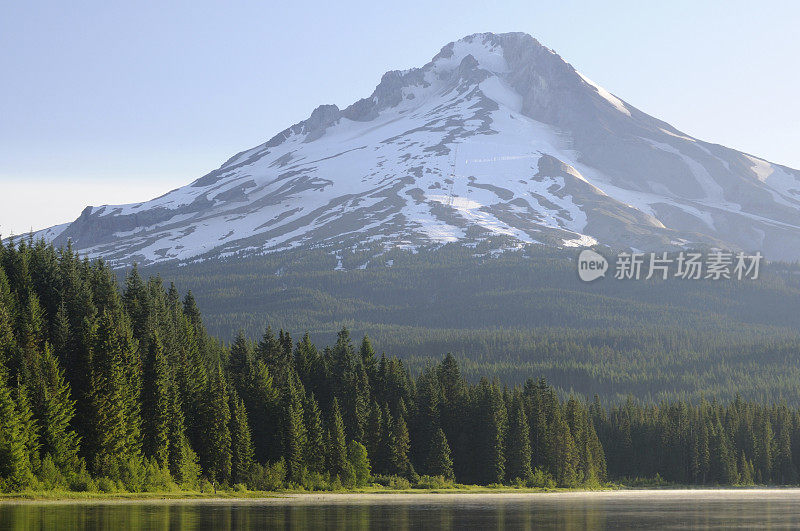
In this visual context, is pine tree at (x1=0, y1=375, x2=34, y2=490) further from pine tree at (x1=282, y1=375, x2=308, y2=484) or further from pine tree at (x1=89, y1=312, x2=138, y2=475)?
pine tree at (x1=282, y1=375, x2=308, y2=484)

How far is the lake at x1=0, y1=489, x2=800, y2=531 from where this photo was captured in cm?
6141

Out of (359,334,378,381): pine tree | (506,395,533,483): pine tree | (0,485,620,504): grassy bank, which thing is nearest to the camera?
(0,485,620,504): grassy bank

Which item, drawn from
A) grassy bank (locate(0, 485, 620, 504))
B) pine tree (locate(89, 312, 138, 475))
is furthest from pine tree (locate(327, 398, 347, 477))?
pine tree (locate(89, 312, 138, 475))

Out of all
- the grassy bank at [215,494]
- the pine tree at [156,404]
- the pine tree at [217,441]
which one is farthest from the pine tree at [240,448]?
the pine tree at [156,404]

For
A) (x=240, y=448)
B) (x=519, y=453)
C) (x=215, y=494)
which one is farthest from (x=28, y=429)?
(x=519, y=453)

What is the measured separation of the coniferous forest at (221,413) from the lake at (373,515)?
889 centimetres

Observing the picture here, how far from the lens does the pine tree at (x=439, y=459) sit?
420ft

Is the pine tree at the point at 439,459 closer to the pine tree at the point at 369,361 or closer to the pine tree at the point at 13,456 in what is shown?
the pine tree at the point at 369,361

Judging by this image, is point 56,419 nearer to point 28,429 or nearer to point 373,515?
point 28,429

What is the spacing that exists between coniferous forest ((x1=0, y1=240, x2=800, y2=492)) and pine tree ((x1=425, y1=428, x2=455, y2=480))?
0.77 ft

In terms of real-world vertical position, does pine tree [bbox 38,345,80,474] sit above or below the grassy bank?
above

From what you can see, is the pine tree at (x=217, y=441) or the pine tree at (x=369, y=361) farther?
the pine tree at (x=369, y=361)

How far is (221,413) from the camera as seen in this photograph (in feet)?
336

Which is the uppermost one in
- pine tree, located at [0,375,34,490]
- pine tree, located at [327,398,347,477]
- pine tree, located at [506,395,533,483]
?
pine tree, located at [0,375,34,490]
